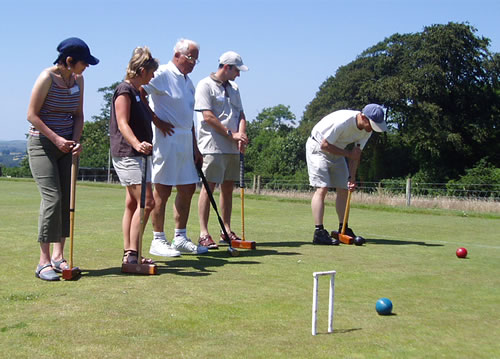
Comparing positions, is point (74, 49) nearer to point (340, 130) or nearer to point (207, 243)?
point (207, 243)

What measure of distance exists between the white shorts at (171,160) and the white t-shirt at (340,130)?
2.21 meters

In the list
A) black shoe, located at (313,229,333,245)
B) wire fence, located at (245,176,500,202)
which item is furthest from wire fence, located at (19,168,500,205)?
black shoe, located at (313,229,333,245)

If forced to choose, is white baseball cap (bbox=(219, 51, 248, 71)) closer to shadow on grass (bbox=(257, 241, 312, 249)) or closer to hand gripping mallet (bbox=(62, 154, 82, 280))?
shadow on grass (bbox=(257, 241, 312, 249))

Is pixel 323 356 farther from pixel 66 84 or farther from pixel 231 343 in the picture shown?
pixel 66 84

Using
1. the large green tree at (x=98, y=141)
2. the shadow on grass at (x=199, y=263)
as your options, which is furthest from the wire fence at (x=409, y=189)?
the large green tree at (x=98, y=141)

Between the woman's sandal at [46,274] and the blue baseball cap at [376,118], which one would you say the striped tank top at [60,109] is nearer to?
the woman's sandal at [46,274]

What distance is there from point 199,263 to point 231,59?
2.39 m

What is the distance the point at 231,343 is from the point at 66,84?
2715mm

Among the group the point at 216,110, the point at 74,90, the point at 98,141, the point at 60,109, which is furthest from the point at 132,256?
the point at 98,141

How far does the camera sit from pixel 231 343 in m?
2.95

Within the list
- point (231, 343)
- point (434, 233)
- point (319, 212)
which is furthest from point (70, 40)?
point (434, 233)

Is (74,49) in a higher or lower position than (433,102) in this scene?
lower

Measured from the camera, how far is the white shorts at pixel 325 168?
24.7 feet

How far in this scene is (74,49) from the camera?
464cm
